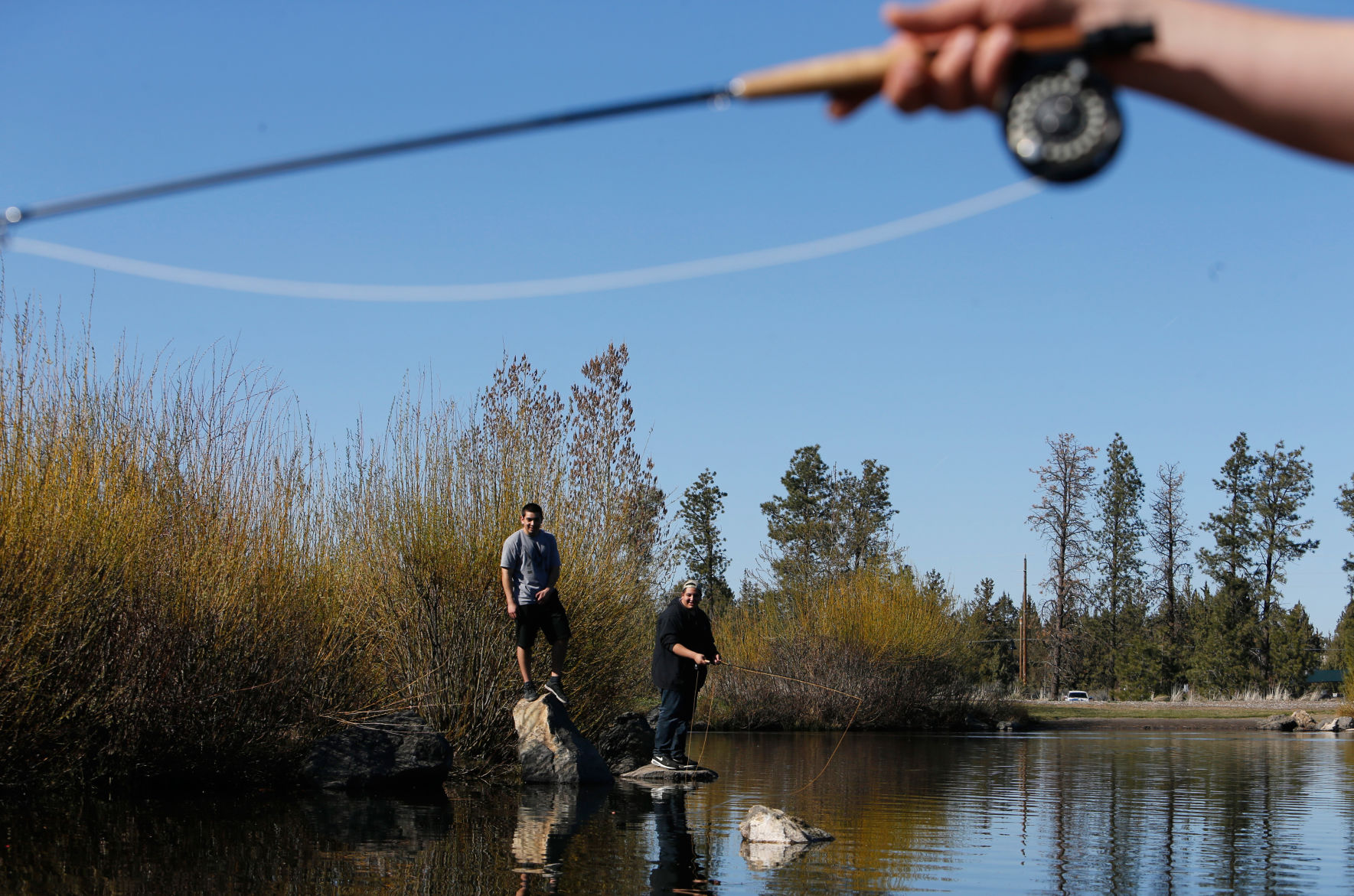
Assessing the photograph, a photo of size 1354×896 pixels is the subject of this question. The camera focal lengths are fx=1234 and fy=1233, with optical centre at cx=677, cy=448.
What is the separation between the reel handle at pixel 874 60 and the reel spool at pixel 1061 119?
49 mm

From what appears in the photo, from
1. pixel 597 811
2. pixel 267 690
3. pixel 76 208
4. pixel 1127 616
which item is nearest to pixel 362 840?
pixel 597 811

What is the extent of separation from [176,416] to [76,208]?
8422 millimetres

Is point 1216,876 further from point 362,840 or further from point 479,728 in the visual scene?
point 479,728

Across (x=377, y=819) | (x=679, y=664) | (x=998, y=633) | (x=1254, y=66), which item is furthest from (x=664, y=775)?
(x=998, y=633)

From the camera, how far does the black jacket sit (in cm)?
1326

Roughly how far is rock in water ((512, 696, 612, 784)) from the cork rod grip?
34.5 ft

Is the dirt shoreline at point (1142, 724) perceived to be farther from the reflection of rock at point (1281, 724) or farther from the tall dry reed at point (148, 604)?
the tall dry reed at point (148, 604)

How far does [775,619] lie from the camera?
100 feet

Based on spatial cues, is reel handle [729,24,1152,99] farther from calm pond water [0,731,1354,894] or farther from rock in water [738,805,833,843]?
rock in water [738,805,833,843]

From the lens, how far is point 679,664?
1338 centimetres

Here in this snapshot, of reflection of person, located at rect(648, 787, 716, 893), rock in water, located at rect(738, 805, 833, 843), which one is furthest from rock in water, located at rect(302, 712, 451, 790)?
rock in water, located at rect(738, 805, 833, 843)

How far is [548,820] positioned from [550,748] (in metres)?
2.58

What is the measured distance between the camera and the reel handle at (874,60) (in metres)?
1.94

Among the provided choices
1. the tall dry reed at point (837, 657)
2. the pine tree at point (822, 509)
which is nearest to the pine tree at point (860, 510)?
the pine tree at point (822, 509)
